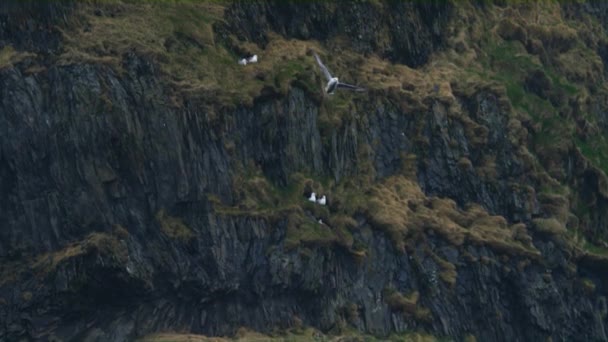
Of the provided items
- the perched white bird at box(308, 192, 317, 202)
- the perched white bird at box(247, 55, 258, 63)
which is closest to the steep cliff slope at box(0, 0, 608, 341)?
the perched white bird at box(247, 55, 258, 63)

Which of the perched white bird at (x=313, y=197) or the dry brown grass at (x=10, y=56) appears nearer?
the dry brown grass at (x=10, y=56)

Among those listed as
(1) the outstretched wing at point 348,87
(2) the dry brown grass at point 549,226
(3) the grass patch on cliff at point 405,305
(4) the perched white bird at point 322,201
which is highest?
(1) the outstretched wing at point 348,87

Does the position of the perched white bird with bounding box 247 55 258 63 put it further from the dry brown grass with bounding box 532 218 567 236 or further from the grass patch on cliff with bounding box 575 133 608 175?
the grass patch on cliff with bounding box 575 133 608 175

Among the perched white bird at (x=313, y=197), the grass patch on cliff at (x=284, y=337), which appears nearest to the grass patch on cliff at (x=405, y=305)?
the grass patch on cliff at (x=284, y=337)

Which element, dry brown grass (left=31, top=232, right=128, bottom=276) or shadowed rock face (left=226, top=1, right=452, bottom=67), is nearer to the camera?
dry brown grass (left=31, top=232, right=128, bottom=276)

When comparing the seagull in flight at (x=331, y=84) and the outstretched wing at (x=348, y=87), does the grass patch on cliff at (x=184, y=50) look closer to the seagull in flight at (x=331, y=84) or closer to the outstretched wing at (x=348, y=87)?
the seagull in flight at (x=331, y=84)

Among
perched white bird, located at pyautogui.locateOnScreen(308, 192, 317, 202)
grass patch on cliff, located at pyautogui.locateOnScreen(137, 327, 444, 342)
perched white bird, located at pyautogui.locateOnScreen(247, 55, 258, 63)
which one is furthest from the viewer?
perched white bird, located at pyautogui.locateOnScreen(247, 55, 258, 63)

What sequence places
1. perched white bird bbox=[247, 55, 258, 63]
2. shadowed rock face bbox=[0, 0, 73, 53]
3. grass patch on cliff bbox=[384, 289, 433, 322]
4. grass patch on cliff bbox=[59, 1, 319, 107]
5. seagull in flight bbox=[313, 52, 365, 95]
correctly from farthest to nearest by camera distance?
perched white bird bbox=[247, 55, 258, 63]
seagull in flight bbox=[313, 52, 365, 95]
grass patch on cliff bbox=[384, 289, 433, 322]
grass patch on cliff bbox=[59, 1, 319, 107]
shadowed rock face bbox=[0, 0, 73, 53]

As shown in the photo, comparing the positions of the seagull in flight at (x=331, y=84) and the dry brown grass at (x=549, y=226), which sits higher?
the seagull in flight at (x=331, y=84)

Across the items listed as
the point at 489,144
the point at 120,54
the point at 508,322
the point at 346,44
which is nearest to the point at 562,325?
the point at 508,322
